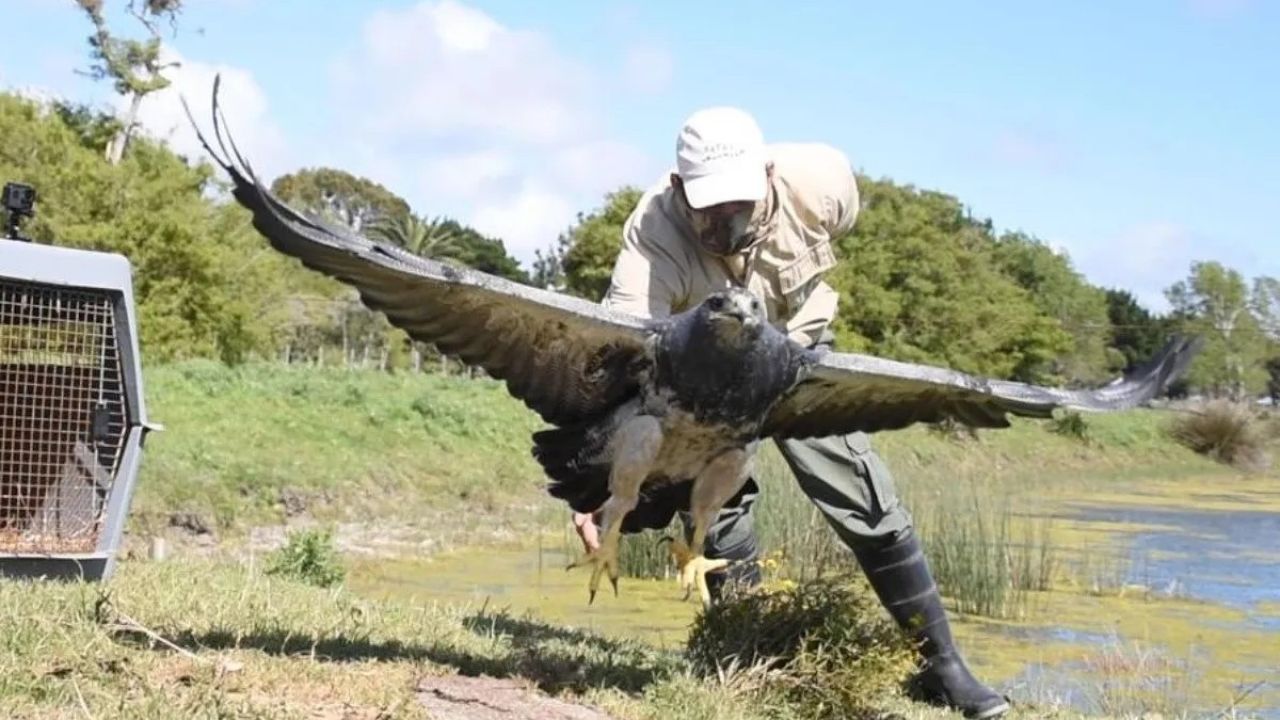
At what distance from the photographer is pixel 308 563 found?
6.60 metres

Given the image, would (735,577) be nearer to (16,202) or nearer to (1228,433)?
(16,202)

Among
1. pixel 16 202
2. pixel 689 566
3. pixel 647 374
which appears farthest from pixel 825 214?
pixel 16 202

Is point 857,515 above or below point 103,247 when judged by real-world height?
below

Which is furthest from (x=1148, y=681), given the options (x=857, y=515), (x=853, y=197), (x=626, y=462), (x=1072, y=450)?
(x=1072, y=450)

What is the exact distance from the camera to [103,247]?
63.3 ft

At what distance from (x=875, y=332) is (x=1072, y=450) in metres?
4.63

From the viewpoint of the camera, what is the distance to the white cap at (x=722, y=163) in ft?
12.8

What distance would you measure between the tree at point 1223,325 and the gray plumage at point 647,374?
44.7 metres

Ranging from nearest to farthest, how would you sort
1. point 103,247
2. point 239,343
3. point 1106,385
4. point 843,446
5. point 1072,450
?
point 1106,385
point 843,446
point 103,247
point 239,343
point 1072,450

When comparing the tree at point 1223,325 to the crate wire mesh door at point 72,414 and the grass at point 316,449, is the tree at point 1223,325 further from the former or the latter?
the crate wire mesh door at point 72,414

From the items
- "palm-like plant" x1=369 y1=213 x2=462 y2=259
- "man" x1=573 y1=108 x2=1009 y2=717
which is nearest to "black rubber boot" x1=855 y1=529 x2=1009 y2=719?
"man" x1=573 y1=108 x2=1009 y2=717

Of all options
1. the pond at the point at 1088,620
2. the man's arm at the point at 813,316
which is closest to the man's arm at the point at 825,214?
the man's arm at the point at 813,316

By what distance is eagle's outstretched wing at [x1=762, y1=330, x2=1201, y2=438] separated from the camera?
4.04 m

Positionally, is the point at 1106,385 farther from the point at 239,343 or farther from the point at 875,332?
the point at 875,332
